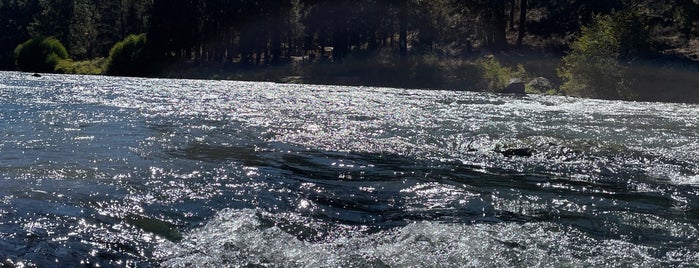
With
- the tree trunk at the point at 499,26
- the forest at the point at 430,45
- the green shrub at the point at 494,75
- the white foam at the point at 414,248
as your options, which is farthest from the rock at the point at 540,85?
the white foam at the point at 414,248

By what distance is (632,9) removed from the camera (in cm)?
→ 6156

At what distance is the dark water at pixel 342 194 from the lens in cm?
983

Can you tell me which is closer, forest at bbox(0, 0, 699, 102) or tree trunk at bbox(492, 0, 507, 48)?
forest at bbox(0, 0, 699, 102)

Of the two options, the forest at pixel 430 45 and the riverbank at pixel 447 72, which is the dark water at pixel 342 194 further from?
the forest at pixel 430 45

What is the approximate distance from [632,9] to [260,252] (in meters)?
60.3

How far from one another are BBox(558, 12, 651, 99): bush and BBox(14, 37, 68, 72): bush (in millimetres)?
82732

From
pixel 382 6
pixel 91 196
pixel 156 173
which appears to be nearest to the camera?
pixel 91 196

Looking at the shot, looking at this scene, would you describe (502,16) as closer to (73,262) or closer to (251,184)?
(251,184)

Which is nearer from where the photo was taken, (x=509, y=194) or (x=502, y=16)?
(x=509, y=194)

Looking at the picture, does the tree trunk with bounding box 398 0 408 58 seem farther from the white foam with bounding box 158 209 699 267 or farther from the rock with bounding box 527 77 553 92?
the white foam with bounding box 158 209 699 267

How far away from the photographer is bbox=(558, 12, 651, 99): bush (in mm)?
57156

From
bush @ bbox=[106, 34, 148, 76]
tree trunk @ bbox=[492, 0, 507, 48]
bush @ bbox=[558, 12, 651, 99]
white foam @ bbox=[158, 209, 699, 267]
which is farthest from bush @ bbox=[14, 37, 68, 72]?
white foam @ bbox=[158, 209, 699, 267]

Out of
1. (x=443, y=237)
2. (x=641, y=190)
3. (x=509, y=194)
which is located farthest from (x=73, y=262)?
(x=641, y=190)

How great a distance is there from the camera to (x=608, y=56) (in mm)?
58469
